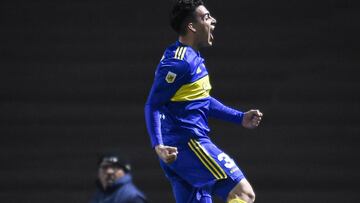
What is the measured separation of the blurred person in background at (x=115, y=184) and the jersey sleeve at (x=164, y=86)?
1942mm

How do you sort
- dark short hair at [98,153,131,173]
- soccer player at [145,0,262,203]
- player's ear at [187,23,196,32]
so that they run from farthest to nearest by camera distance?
dark short hair at [98,153,131,173]
player's ear at [187,23,196,32]
soccer player at [145,0,262,203]

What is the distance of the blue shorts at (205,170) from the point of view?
20.7 feet

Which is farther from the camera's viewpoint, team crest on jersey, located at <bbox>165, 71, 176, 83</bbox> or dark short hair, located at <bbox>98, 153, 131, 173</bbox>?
dark short hair, located at <bbox>98, 153, 131, 173</bbox>

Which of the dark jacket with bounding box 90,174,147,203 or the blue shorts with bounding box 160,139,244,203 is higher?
the blue shorts with bounding box 160,139,244,203

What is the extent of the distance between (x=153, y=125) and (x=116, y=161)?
7.71 ft

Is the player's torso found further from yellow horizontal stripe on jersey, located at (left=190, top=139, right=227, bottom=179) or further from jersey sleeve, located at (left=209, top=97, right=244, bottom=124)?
jersey sleeve, located at (left=209, top=97, right=244, bottom=124)

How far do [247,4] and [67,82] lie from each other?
1734mm

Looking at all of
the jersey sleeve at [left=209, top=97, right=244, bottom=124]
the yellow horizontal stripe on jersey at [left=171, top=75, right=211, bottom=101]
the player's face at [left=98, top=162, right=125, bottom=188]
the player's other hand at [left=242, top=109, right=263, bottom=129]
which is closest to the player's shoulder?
the yellow horizontal stripe on jersey at [left=171, top=75, right=211, bottom=101]

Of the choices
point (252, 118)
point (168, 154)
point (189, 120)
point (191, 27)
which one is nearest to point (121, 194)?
point (252, 118)

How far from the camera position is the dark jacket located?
8.11 meters

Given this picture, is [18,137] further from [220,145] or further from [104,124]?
[220,145]

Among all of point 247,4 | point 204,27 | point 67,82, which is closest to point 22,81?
point 67,82

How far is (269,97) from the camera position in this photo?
964 centimetres

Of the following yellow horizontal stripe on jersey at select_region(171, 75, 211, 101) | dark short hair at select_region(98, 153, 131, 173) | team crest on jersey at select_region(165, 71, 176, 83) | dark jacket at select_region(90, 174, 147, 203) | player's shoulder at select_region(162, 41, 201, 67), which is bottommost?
dark jacket at select_region(90, 174, 147, 203)
